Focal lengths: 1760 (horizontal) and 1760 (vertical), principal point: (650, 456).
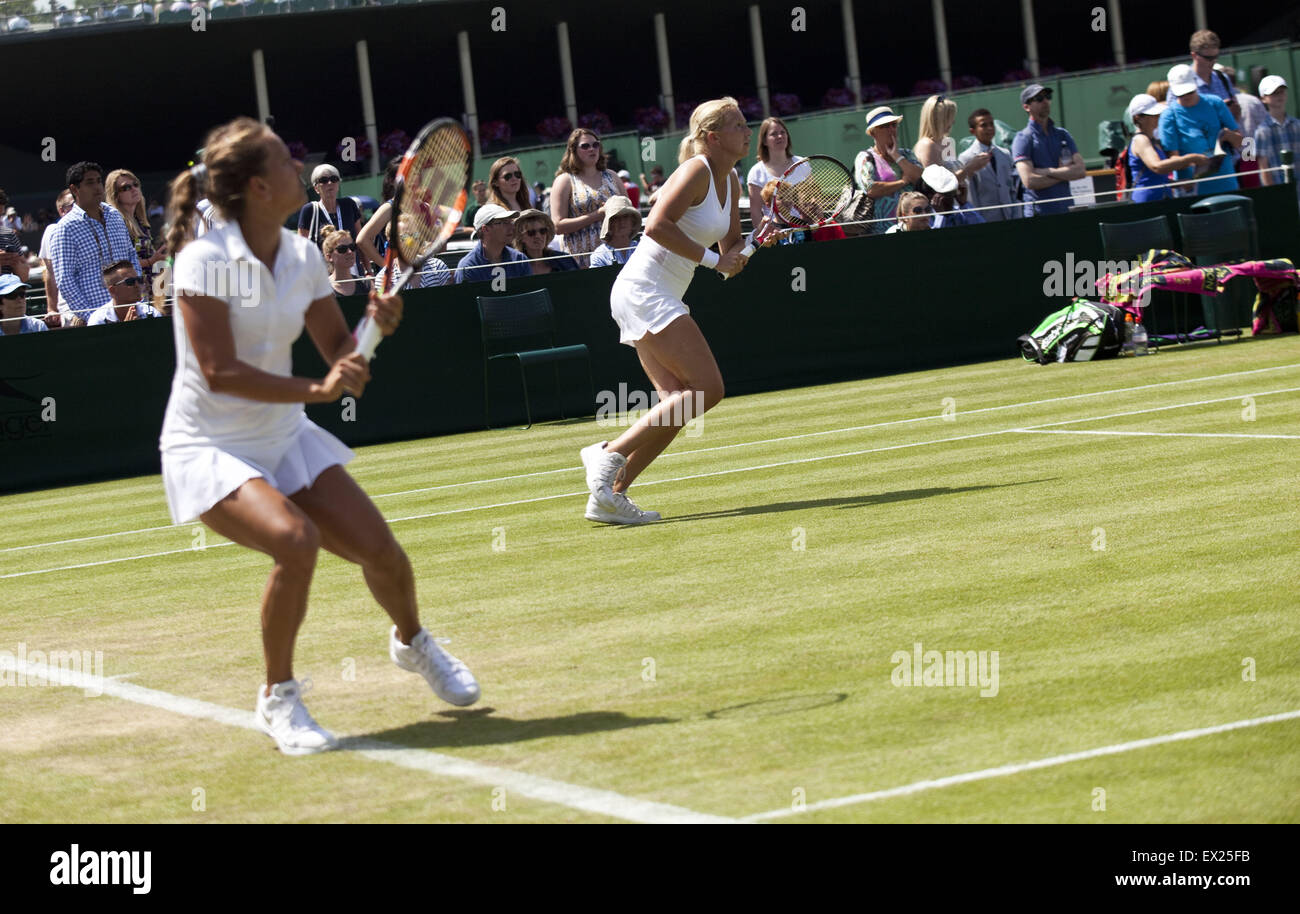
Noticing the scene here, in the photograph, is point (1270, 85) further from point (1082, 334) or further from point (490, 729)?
point (490, 729)

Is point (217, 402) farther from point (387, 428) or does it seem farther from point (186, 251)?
point (387, 428)

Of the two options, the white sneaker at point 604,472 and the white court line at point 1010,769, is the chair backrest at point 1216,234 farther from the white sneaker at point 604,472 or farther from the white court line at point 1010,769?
the white court line at point 1010,769

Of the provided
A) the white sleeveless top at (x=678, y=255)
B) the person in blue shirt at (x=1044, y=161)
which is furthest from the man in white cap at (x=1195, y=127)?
the white sleeveless top at (x=678, y=255)

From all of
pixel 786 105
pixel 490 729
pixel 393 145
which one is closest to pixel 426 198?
pixel 490 729

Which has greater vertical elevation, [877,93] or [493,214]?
[877,93]

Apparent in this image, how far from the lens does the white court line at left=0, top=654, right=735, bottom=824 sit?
14.4 ft

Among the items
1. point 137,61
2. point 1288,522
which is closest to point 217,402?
point 1288,522

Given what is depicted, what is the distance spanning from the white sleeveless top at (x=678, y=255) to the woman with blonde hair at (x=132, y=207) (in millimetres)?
7832

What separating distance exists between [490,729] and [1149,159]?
49.5ft

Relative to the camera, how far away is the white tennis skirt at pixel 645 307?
9.49m

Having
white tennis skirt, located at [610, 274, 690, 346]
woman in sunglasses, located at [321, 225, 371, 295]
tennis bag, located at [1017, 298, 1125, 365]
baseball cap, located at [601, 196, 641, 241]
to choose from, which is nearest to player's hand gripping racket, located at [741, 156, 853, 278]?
baseball cap, located at [601, 196, 641, 241]

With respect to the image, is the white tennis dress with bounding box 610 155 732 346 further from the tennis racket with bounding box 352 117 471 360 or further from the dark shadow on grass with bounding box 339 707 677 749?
the dark shadow on grass with bounding box 339 707 677 749

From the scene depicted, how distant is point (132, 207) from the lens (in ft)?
54.2
